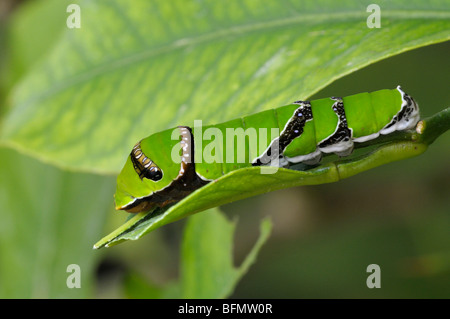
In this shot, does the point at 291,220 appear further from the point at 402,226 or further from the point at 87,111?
the point at 87,111

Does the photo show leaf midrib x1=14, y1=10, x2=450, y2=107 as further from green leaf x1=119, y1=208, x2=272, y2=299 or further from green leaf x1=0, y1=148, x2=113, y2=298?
green leaf x1=0, y1=148, x2=113, y2=298

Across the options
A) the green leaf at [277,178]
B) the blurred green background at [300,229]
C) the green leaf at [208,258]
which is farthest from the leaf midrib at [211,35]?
the blurred green background at [300,229]

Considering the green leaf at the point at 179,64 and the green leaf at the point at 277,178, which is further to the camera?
the green leaf at the point at 179,64

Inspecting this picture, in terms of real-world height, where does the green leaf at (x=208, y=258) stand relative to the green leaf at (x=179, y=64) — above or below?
below

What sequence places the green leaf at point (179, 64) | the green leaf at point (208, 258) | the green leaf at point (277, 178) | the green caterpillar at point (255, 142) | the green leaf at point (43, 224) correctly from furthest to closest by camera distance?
the green leaf at point (43, 224) < the green leaf at point (208, 258) < the green caterpillar at point (255, 142) < the green leaf at point (179, 64) < the green leaf at point (277, 178)

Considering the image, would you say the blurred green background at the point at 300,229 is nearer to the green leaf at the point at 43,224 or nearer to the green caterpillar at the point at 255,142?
the green leaf at the point at 43,224

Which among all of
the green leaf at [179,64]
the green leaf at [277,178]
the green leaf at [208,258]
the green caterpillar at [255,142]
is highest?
the green leaf at [179,64]

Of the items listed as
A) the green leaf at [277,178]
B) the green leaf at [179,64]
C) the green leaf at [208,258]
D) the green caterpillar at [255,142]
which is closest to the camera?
the green leaf at [277,178]

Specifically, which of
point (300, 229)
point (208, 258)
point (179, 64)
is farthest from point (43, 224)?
point (300, 229)
